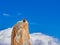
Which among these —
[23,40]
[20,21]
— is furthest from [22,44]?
[20,21]

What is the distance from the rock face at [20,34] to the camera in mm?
47875

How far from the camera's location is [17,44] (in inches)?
1882

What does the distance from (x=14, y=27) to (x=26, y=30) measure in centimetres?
195

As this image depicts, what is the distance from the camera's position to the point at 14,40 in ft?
158

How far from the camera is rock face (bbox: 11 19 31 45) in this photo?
157ft

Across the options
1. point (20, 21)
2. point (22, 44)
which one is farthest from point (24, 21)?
point (22, 44)

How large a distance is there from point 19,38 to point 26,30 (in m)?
1.96

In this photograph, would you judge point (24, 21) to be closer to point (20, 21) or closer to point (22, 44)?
point (20, 21)

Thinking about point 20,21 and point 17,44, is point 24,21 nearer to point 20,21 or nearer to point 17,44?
point 20,21

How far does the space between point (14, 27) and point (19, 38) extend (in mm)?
1934

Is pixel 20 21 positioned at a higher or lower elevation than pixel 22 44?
higher

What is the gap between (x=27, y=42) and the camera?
48906 millimetres

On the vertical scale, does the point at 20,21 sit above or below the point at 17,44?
above

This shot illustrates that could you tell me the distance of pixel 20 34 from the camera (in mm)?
48031
